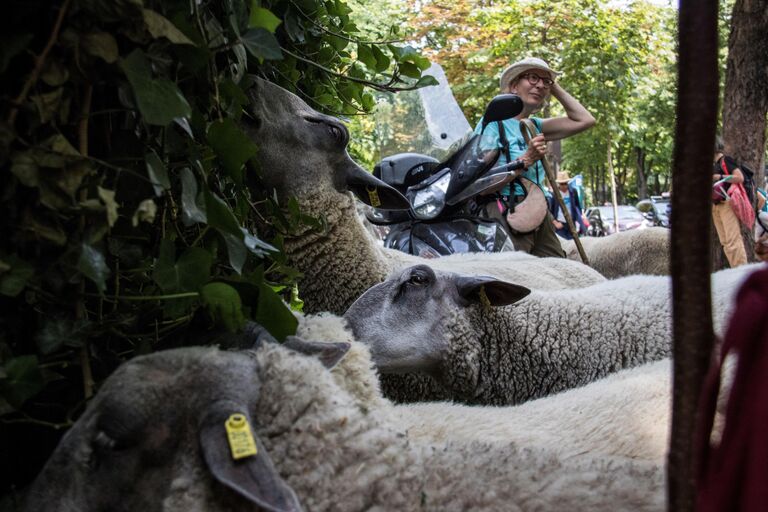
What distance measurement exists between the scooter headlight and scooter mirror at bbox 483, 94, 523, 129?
0.60 meters

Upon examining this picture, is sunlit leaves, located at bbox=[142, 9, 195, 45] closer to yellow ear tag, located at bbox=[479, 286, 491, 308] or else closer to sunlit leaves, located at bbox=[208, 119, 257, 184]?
sunlit leaves, located at bbox=[208, 119, 257, 184]

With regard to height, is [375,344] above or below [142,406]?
below

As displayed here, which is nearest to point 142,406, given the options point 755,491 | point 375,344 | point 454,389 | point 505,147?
point 755,491

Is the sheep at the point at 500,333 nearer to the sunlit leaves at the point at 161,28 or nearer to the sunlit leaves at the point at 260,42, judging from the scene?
the sunlit leaves at the point at 260,42

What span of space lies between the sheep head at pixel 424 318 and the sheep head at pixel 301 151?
79cm

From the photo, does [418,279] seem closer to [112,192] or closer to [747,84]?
[112,192]

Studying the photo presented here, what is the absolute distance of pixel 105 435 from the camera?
1.88 m

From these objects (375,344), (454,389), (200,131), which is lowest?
(454,389)

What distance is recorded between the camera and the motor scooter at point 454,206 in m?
5.72

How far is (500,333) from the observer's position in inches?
150

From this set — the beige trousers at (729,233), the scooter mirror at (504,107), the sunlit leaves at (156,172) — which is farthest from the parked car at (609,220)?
the sunlit leaves at (156,172)

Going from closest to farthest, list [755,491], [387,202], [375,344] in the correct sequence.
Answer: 1. [755,491]
2. [375,344]
3. [387,202]

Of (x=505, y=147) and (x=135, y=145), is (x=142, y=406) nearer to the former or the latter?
(x=135, y=145)

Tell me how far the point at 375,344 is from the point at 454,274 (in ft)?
2.05
